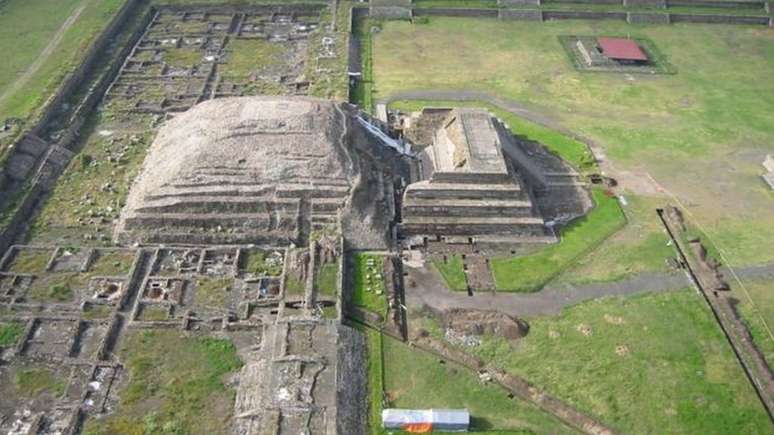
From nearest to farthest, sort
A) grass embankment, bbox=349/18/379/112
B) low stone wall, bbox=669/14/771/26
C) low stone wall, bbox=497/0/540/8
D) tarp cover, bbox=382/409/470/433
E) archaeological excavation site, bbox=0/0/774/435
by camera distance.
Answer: tarp cover, bbox=382/409/470/433
archaeological excavation site, bbox=0/0/774/435
grass embankment, bbox=349/18/379/112
low stone wall, bbox=497/0/540/8
low stone wall, bbox=669/14/771/26

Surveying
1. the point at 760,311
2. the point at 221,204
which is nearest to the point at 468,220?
the point at 221,204

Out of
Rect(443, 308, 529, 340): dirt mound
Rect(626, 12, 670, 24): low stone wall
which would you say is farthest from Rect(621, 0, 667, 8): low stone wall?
Rect(443, 308, 529, 340): dirt mound

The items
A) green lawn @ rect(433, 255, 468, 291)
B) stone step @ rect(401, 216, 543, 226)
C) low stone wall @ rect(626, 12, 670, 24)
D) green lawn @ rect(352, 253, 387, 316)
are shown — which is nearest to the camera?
green lawn @ rect(352, 253, 387, 316)

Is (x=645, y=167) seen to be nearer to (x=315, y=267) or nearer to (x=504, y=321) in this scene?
(x=504, y=321)

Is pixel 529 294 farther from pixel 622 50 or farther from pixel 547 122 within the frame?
pixel 622 50

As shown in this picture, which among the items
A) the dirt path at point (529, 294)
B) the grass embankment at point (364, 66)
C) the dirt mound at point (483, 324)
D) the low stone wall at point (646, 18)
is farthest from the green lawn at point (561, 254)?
the low stone wall at point (646, 18)

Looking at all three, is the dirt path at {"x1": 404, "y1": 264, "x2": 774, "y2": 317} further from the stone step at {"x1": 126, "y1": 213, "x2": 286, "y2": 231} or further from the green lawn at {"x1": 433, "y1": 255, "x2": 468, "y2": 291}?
the stone step at {"x1": 126, "y1": 213, "x2": 286, "y2": 231}

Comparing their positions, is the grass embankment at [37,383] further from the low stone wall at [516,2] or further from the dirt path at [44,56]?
the low stone wall at [516,2]
